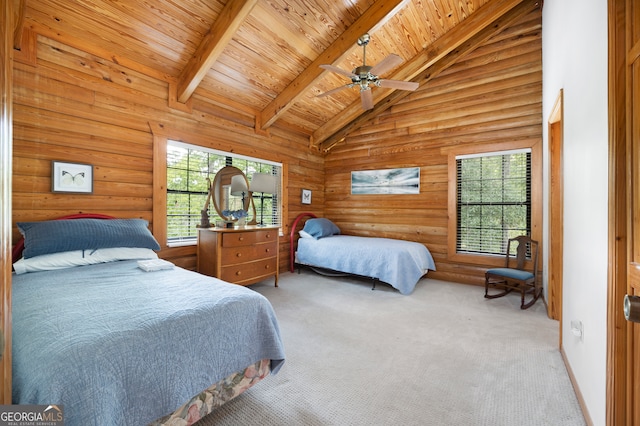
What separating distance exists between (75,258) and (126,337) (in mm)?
1583

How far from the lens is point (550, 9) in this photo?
10.4 ft

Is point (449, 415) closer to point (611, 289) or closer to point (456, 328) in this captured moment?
point (611, 289)

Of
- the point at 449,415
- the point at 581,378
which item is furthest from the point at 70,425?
the point at 581,378

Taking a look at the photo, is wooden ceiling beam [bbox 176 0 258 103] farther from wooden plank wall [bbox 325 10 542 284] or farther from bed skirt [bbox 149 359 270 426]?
wooden plank wall [bbox 325 10 542 284]

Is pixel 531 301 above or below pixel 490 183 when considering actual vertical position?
below

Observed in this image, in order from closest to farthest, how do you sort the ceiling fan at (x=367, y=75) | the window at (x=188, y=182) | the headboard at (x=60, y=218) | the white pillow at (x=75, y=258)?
1. the white pillow at (x=75, y=258)
2. the headboard at (x=60, y=218)
3. the ceiling fan at (x=367, y=75)
4. the window at (x=188, y=182)

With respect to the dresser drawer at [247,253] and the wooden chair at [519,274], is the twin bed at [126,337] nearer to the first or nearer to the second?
the dresser drawer at [247,253]

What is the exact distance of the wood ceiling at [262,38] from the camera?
105 inches

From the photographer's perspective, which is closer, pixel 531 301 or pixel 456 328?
pixel 456 328

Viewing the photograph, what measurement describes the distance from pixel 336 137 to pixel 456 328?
13.8 feet

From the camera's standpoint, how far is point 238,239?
3.61 m

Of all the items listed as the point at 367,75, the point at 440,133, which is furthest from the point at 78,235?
the point at 440,133

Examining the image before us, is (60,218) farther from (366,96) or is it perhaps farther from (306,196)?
(306,196)

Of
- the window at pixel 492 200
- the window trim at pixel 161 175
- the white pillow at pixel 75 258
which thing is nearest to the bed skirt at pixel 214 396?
the white pillow at pixel 75 258
